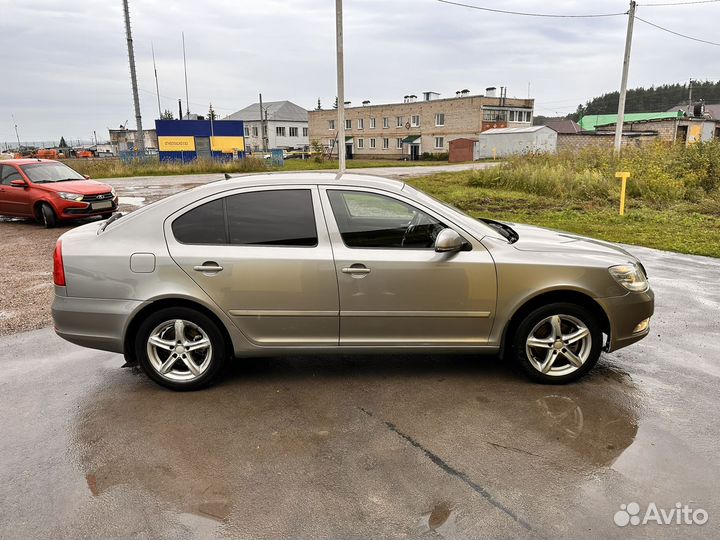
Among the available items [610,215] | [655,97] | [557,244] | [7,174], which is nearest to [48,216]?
[7,174]

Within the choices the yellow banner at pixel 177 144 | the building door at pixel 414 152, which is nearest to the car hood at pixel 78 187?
the yellow banner at pixel 177 144

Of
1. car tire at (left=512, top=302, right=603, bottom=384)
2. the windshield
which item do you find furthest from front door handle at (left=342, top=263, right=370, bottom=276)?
the windshield

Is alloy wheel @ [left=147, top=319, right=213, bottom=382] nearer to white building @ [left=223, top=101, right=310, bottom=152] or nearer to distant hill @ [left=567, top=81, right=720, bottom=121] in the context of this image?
white building @ [left=223, top=101, right=310, bottom=152]

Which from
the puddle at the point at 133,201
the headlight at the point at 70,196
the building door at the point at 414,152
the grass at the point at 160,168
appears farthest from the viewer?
the building door at the point at 414,152

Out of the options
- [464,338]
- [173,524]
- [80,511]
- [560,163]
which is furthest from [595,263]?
[560,163]

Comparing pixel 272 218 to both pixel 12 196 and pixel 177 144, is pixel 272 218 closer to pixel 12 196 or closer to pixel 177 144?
pixel 12 196

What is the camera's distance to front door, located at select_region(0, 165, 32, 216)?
1262 cm

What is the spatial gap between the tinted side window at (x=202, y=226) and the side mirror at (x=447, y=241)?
65.6 inches

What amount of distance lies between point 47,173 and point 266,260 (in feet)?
38.8

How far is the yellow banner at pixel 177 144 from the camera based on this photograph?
36812 mm

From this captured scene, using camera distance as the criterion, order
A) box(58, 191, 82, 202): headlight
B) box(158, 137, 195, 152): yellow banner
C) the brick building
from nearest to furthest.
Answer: box(58, 191, 82, 202): headlight < box(158, 137, 195, 152): yellow banner < the brick building

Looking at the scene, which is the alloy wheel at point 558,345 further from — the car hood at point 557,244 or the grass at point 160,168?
the grass at point 160,168

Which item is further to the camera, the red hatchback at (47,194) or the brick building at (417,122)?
the brick building at (417,122)

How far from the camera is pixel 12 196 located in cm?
1282
